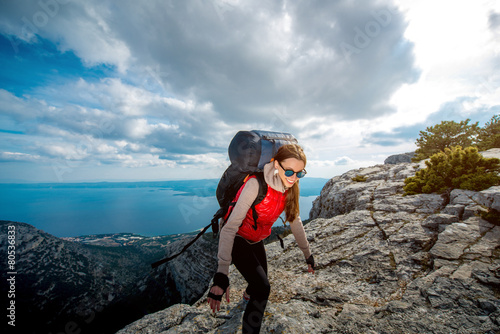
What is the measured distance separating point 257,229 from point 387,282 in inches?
142

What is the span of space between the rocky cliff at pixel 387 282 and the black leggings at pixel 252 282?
0.49 meters

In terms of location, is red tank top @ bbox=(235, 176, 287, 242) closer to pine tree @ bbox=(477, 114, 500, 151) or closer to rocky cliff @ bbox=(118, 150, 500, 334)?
rocky cliff @ bbox=(118, 150, 500, 334)

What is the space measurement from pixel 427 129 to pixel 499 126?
5.87 metres

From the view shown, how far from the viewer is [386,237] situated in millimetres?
6113

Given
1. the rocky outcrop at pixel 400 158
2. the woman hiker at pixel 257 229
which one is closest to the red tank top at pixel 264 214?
the woman hiker at pixel 257 229

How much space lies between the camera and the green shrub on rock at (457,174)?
7.37 m

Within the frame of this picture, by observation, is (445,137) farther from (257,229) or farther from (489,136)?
(257,229)

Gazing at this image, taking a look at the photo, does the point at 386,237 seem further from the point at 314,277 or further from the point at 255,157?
the point at 255,157

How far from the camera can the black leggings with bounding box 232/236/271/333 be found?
10.1ft

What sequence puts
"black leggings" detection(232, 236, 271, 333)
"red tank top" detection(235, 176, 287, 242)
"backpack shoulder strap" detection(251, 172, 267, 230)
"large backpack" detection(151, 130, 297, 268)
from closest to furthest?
"black leggings" detection(232, 236, 271, 333), "backpack shoulder strap" detection(251, 172, 267, 230), "red tank top" detection(235, 176, 287, 242), "large backpack" detection(151, 130, 297, 268)

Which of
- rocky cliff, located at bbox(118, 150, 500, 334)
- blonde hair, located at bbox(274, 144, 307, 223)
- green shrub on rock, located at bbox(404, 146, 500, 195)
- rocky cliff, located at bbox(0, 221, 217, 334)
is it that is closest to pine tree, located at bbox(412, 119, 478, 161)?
green shrub on rock, located at bbox(404, 146, 500, 195)

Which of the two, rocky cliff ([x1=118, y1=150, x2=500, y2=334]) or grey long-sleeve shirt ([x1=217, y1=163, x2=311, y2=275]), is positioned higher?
grey long-sleeve shirt ([x1=217, y1=163, x2=311, y2=275])

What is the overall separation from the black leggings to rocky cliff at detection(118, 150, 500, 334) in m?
0.49

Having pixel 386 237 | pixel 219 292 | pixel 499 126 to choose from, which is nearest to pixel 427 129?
pixel 499 126
